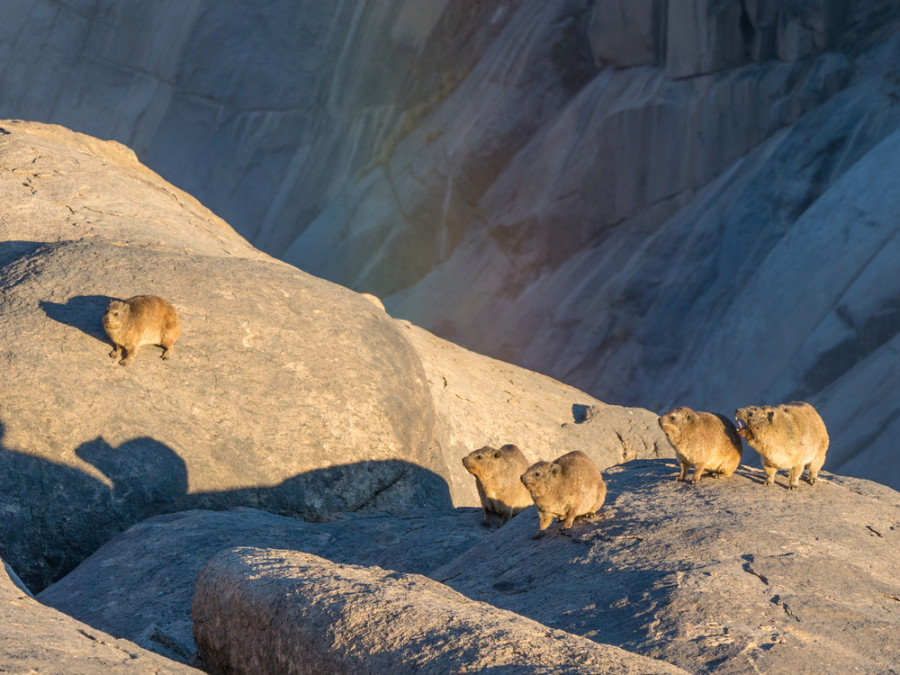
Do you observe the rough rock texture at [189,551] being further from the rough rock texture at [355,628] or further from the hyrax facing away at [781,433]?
the hyrax facing away at [781,433]

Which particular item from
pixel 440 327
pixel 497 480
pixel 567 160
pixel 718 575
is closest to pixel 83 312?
pixel 497 480

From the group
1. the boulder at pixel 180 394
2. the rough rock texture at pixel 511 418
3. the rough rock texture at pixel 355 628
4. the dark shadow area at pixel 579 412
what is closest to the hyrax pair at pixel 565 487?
the rough rock texture at pixel 355 628

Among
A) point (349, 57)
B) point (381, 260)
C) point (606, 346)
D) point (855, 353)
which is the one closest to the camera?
point (855, 353)

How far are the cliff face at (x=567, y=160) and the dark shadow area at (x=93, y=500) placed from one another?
7955mm

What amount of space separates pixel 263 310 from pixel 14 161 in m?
3.90

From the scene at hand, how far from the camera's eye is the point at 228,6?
95.4ft

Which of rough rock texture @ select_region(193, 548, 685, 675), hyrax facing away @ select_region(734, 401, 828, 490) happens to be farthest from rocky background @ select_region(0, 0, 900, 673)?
hyrax facing away @ select_region(734, 401, 828, 490)

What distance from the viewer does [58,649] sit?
3750mm

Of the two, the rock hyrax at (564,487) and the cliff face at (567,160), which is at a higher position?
the cliff face at (567,160)

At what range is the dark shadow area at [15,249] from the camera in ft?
30.4

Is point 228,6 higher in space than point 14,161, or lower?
higher

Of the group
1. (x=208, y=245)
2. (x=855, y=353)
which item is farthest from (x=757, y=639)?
(x=855, y=353)

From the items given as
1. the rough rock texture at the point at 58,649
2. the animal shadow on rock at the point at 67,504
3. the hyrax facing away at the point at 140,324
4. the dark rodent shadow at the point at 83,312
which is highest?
the hyrax facing away at the point at 140,324

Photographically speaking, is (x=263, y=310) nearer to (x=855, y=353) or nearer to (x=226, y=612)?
(x=226, y=612)
